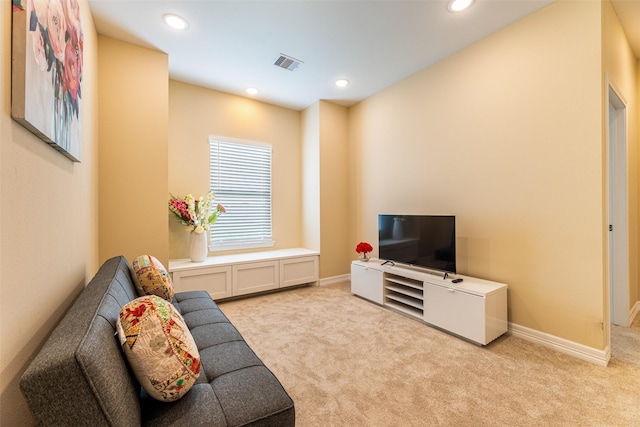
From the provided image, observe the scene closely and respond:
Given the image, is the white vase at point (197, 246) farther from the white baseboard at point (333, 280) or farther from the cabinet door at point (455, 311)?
the cabinet door at point (455, 311)

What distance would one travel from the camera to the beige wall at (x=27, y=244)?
0.85m

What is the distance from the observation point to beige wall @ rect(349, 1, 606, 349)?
7.15 ft

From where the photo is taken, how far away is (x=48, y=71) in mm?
1155

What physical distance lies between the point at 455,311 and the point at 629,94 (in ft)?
9.44

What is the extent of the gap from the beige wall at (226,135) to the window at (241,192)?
0.11 m

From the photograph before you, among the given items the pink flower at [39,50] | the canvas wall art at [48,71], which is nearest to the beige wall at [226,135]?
the canvas wall art at [48,71]

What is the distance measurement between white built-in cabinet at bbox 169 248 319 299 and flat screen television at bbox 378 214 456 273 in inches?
50.6

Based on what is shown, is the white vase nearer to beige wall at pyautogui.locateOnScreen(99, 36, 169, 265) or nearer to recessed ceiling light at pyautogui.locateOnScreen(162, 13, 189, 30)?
beige wall at pyautogui.locateOnScreen(99, 36, 169, 265)

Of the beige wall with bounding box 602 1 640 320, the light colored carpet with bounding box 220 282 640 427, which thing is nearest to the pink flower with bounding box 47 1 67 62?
the light colored carpet with bounding box 220 282 640 427

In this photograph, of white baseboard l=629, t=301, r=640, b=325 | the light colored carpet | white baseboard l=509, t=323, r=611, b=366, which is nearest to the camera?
the light colored carpet

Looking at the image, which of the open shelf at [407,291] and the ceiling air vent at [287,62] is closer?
the open shelf at [407,291]

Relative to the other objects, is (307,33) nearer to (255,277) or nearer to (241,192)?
(241,192)

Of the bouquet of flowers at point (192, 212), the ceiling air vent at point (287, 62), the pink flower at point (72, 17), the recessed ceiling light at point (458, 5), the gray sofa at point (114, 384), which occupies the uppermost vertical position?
the ceiling air vent at point (287, 62)

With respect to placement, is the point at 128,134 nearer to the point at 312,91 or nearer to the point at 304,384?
the point at 312,91
